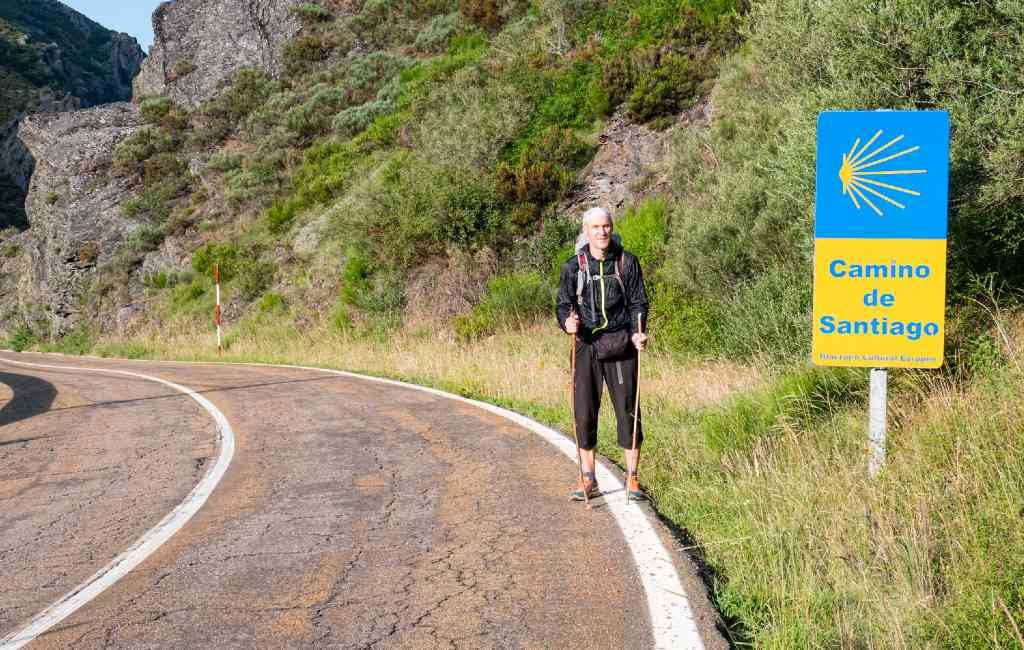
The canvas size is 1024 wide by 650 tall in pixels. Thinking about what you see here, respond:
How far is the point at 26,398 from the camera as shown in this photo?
1481cm

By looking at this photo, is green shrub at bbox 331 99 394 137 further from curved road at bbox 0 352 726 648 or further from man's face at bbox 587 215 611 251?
man's face at bbox 587 215 611 251

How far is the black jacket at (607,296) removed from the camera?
5695 mm

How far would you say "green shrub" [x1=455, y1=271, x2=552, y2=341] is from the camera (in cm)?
1677

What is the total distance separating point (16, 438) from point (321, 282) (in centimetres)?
1410

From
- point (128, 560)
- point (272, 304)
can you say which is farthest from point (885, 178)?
point (272, 304)

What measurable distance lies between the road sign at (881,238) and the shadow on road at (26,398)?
11838 mm

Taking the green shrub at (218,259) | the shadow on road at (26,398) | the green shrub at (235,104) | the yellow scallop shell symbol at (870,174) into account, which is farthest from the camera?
the green shrub at (235,104)

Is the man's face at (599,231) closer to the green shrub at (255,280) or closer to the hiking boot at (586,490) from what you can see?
the hiking boot at (586,490)

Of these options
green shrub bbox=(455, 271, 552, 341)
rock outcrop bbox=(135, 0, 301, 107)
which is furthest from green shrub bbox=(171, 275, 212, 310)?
green shrub bbox=(455, 271, 552, 341)

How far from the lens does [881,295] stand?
5.04 m

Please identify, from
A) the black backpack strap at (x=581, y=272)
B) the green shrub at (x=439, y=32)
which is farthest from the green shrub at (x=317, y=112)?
the black backpack strap at (x=581, y=272)

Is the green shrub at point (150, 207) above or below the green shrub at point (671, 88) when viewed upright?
below

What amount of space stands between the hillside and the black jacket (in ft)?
4.35

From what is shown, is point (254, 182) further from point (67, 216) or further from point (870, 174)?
point (870, 174)
